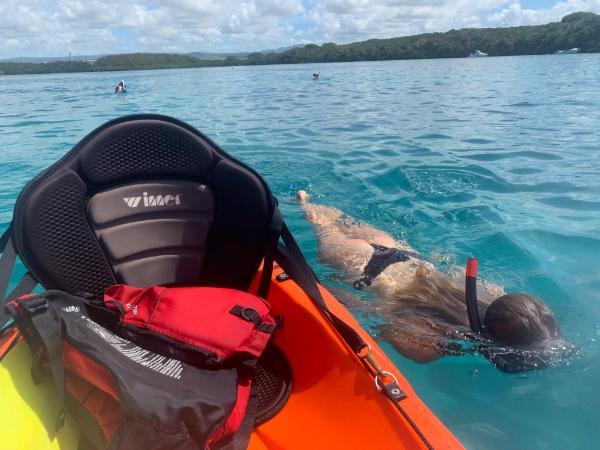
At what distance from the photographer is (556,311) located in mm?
3467

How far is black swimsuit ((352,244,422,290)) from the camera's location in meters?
3.55

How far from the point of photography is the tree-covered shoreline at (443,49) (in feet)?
147

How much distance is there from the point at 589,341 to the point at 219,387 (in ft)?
8.49

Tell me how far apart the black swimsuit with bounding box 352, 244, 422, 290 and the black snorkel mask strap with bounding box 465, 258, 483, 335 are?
3.36ft

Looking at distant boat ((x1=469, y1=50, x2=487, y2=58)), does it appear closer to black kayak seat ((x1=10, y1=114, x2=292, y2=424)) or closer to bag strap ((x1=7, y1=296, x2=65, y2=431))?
black kayak seat ((x1=10, y1=114, x2=292, y2=424))

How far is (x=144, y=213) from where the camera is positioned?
1.96 meters

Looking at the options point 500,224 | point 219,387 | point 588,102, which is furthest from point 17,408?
point 588,102

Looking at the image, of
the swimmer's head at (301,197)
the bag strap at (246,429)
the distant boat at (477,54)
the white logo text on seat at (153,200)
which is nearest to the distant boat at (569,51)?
the distant boat at (477,54)

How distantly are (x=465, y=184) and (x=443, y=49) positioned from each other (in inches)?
1994

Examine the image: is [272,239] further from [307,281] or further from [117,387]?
[117,387]

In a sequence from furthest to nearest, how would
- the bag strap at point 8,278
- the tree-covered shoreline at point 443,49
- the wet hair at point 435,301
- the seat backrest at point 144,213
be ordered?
the tree-covered shoreline at point 443,49
the wet hair at point 435,301
the seat backrest at point 144,213
the bag strap at point 8,278

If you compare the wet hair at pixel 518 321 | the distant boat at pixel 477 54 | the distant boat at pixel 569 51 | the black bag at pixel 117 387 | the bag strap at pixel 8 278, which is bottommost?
the distant boat at pixel 477 54

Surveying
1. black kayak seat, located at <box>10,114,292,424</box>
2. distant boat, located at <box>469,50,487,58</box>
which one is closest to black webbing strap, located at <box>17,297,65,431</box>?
black kayak seat, located at <box>10,114,292,424</box>

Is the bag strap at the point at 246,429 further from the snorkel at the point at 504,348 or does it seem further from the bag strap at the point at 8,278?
the snorkel at the point at 504,348
